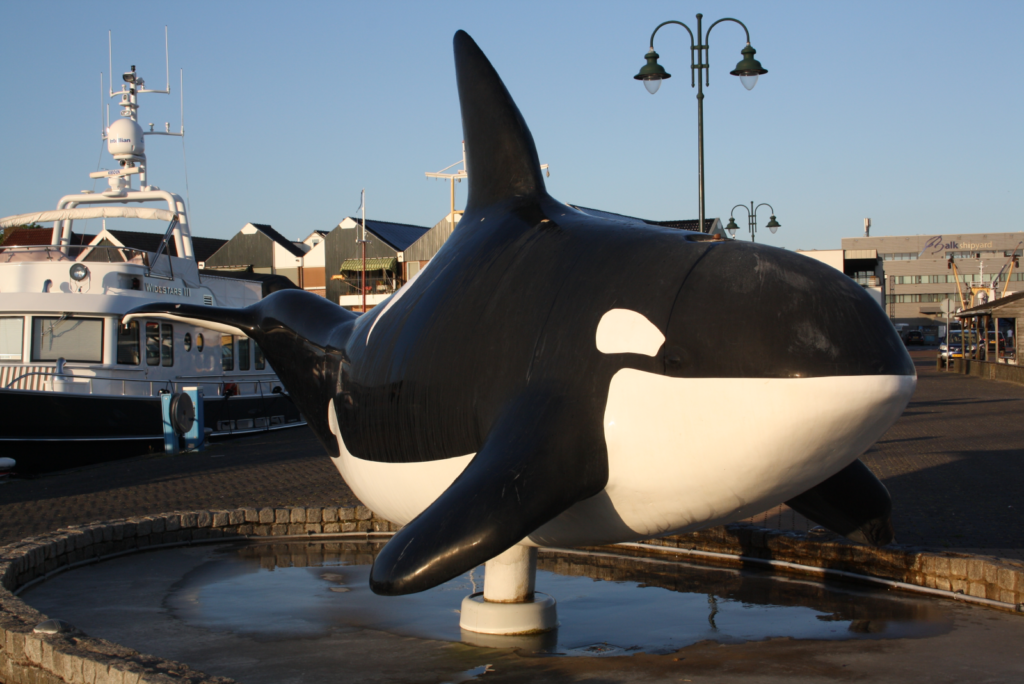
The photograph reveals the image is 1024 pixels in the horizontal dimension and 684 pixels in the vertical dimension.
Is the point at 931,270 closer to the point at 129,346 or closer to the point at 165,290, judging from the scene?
the point at 165,290

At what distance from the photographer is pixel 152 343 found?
749 inches

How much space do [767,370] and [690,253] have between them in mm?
820

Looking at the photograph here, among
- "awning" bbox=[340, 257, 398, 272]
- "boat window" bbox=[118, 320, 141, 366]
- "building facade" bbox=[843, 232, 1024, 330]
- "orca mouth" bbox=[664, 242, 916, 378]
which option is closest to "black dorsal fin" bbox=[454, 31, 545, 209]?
"orca mouth" bbox=[664, 242, 916, 378]

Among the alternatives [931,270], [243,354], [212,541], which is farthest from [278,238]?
[931,270]

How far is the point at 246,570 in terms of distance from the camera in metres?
8.24

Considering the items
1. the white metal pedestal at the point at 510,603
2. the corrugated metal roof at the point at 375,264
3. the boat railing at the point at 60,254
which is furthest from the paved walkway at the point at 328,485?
the corrugated metal roof at the point at 375,264

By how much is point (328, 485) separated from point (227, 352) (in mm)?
9687

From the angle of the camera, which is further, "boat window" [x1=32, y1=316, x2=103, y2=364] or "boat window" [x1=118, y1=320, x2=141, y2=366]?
"boat window" [x1=118, y1=320, x2=141, y2=366]

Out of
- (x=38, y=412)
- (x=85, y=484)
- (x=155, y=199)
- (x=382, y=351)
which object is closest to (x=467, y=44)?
(x=382, y=351)

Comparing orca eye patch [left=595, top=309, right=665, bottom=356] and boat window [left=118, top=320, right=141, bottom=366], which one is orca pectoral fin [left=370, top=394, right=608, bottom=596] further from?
boat window [left=118, top=320, right=141, bottom=366]

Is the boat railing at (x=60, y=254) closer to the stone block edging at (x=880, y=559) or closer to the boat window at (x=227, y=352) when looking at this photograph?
the boat window at (x=227, y=352)

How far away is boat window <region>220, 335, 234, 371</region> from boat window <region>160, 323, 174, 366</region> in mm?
1768

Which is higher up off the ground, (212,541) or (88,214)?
(88,214)

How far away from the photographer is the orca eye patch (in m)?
3.94
